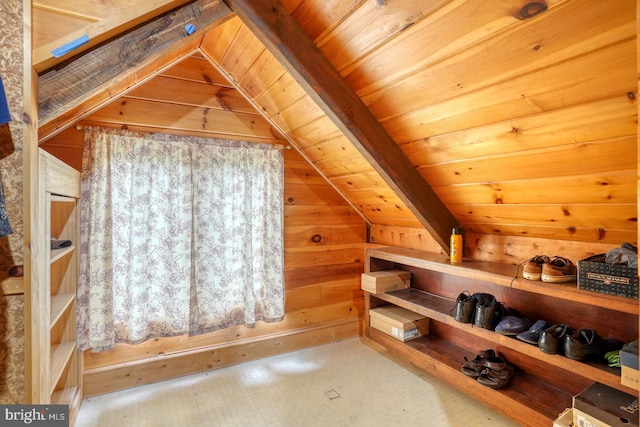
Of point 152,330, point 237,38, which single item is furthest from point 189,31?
point 152,330

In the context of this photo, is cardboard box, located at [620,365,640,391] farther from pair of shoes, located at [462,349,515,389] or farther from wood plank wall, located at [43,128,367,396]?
wood plank wall, located at [43,128,367,396]

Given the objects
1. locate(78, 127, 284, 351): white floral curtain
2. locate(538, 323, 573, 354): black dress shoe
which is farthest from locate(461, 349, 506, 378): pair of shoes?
locate(78, 127, 284, 351): white floral curtain

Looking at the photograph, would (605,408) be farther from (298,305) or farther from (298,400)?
(298,305)

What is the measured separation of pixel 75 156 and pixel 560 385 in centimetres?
319

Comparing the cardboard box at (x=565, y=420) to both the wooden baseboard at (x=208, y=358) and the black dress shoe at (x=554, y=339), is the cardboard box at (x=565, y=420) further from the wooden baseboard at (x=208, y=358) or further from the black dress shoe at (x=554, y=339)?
the wooden baseboard at (x=208, y=358)

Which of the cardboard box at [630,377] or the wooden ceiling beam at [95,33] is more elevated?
the wooden ceiling beam at [95,33]

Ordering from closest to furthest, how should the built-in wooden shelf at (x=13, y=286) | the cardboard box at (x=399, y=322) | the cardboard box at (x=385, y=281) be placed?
1. the built-in wooden shelf at (x=13, y=286)
2. the cardboard box at (x=399, y=322)
3. the cardboard box at (x=385, y=281)

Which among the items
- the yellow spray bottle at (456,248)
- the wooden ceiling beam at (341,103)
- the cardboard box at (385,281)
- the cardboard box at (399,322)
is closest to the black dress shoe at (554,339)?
the yellow spray bottle at (456,248)

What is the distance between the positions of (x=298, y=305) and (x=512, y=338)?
1613mm

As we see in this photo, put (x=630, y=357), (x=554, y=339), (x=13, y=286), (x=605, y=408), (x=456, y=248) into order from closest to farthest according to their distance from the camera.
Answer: (x=13, y=286), (x=630, y=357), (x=605, y=408), (x=554, y=339), (x=456, y=248)

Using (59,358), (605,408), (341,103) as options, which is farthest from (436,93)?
(59,358)

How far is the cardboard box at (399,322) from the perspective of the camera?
7.79 ft

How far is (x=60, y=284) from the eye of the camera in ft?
6.17

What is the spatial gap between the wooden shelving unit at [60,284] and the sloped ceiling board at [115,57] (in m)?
0.31
